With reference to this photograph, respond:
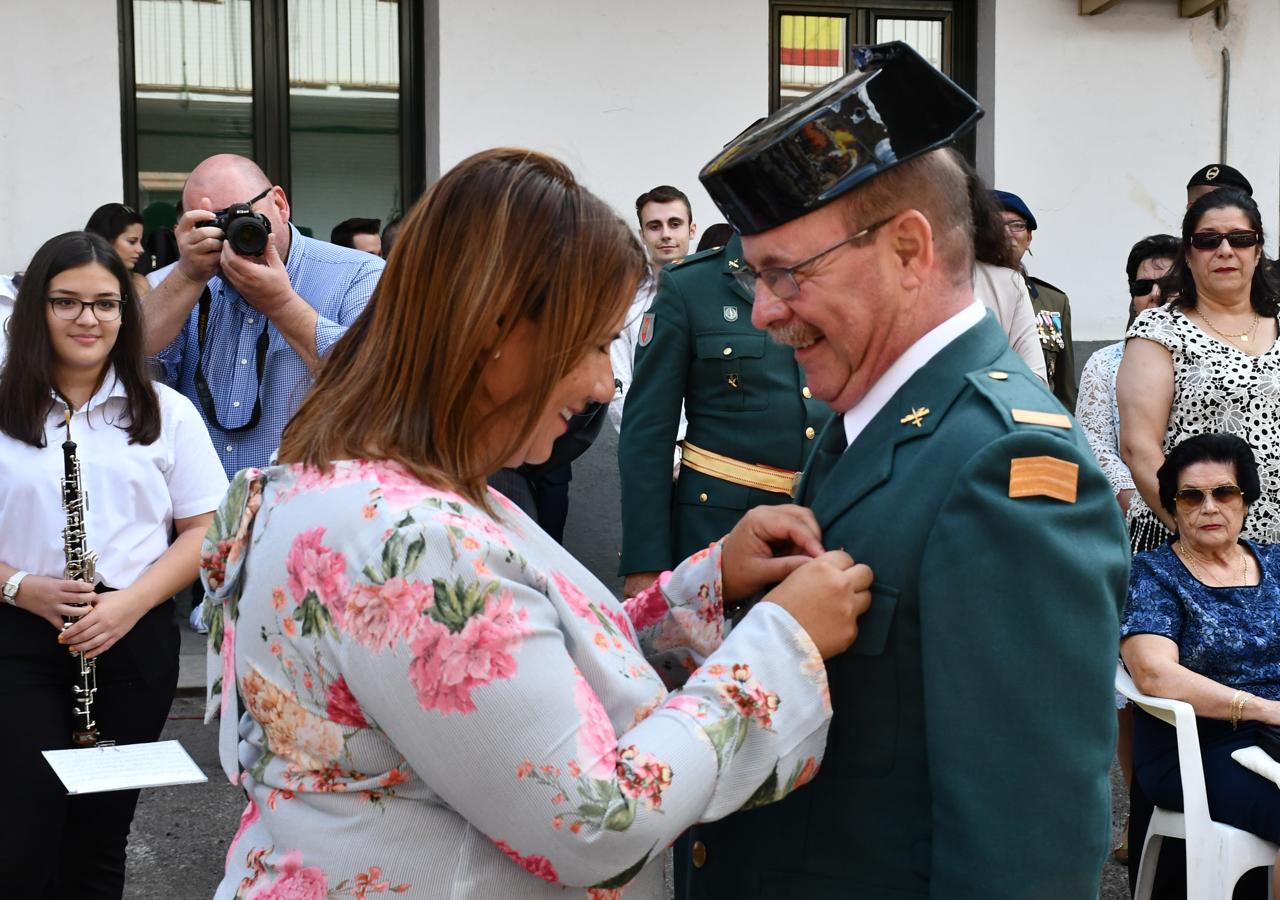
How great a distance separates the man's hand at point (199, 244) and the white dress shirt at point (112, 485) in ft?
1.07

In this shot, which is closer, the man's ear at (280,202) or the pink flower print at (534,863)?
the pink flower print at (534,863)

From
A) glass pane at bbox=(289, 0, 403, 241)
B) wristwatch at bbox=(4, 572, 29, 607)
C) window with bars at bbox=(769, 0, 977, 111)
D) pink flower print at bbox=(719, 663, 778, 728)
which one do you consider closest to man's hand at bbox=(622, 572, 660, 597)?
wristwatch at bbox=(4, 572, 29, 607)

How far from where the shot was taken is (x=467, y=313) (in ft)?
5.05

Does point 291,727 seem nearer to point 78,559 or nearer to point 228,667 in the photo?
point 228,667

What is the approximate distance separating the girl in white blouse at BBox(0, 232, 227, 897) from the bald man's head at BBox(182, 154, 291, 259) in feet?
0.90

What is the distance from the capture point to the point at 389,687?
4.57ft

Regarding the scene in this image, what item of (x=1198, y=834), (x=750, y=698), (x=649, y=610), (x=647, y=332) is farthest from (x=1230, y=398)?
(x=750, y=698)

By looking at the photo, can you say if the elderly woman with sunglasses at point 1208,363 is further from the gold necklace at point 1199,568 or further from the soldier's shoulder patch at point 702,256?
the soldier's shoulder patch at point 702,256

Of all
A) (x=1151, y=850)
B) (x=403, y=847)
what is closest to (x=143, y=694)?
(x=403, y=847)

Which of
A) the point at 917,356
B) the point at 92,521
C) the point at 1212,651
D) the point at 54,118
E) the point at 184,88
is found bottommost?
the point at 1212,651

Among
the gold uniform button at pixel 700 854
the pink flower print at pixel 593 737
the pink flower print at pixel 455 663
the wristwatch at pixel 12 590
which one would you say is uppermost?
the pink flower print at pixel 455 663

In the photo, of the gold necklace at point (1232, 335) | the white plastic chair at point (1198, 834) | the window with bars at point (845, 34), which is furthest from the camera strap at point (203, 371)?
the window with bars at point (845, 34)

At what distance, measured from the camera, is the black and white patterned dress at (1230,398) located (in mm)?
4309

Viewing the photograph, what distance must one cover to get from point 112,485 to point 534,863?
8.04ft
